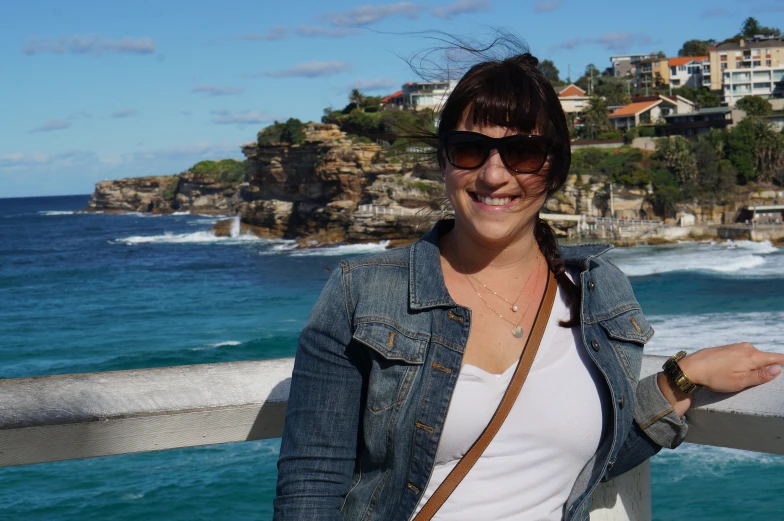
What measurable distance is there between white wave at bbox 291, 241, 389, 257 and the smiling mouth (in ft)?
147

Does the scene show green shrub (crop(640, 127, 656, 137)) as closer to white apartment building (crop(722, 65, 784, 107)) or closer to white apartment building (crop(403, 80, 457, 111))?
white apartment building (crop(722, 65, 784, 107))

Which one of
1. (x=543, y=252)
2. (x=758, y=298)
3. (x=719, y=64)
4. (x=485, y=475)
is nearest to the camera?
(x=485, y=475)

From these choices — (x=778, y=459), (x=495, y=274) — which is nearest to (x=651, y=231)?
(x=778, y=459)

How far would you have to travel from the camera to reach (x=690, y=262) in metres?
37.6

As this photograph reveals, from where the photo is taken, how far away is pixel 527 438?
1.57 metres

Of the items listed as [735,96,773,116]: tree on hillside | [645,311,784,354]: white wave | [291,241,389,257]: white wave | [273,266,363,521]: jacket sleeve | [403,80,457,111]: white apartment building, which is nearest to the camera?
[273,266,363,521]: jacket sleeve

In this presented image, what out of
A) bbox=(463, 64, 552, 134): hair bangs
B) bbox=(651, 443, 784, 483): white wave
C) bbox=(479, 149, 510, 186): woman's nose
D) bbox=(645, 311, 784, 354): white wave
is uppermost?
bbox=(463, 64, 552, 134): hair bangs

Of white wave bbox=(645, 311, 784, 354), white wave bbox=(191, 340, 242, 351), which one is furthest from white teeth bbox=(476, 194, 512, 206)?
white wave bbox=(191, 340, 242, 351)

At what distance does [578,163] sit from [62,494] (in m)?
52.5

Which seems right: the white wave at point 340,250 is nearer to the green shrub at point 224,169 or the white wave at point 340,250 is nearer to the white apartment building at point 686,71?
the green shrub at point 224,169

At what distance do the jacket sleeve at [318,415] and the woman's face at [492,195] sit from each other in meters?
0.37

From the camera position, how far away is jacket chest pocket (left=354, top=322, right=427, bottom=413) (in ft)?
4.90

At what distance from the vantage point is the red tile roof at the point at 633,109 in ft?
233

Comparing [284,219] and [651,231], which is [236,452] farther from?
[284,219]
